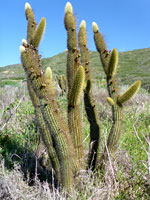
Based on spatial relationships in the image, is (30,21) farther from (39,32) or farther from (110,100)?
(110,100)

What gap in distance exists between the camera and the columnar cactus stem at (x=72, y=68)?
1.96 metres

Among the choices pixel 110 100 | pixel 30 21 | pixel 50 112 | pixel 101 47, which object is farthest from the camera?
pixel 30 21

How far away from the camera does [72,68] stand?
2033 millimetres

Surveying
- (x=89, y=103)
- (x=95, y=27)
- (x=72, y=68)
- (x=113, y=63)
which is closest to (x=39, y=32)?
(x=72, y=68)

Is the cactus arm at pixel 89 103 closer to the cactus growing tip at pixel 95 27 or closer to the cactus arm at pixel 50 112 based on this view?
the cactus growing tip at pixel 95 27

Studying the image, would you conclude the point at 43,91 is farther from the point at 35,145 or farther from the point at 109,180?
the point at 35,145

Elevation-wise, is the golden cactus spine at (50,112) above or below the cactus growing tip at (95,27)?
below

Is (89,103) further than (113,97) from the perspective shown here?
Yes

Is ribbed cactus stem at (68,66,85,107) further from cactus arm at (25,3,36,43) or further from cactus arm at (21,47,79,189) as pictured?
cactus arm at (25,3,36,43)

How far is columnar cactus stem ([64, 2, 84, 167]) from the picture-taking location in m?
1.96

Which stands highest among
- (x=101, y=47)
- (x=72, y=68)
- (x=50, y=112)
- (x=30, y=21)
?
(x=30, y=21)

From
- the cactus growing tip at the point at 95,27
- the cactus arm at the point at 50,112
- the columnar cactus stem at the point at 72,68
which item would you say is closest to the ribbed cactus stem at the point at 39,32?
the columnar cactus stem at the point at 72,68

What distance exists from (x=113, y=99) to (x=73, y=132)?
483 mm

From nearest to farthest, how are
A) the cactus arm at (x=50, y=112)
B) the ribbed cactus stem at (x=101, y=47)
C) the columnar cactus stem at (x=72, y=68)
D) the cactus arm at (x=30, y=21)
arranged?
the cactus arm at (x=50, y=112) < the columnar cactus stem at (x=72, y=68) < the ribbed cactus stem at (x=101, y=47) < the cactus arm at (x=30, y=21)
